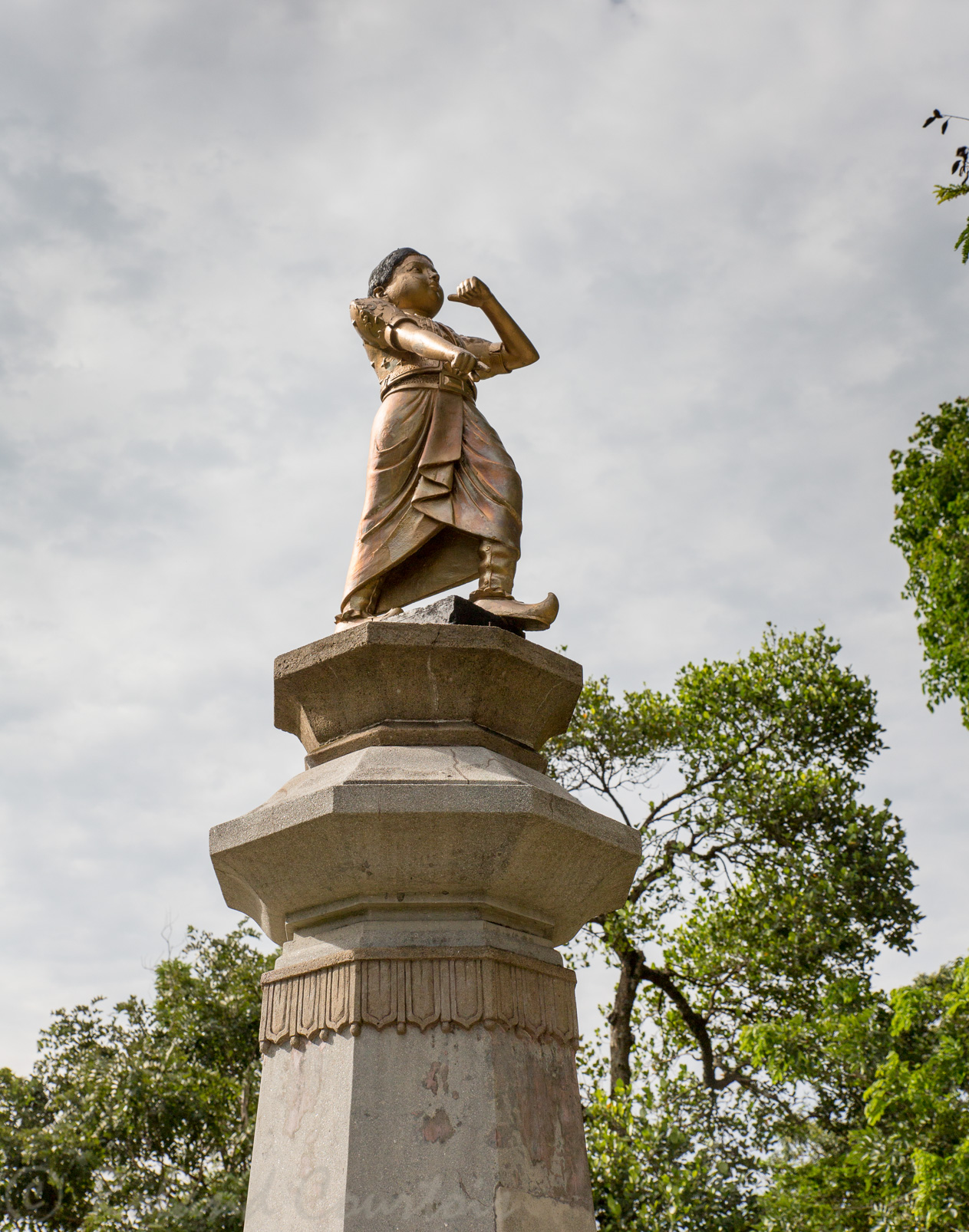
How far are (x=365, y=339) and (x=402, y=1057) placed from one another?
2.98m

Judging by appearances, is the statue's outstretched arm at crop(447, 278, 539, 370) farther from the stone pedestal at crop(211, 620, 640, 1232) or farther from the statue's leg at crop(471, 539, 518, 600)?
the stone pedestal at crop(211, 620, 640, 1232)

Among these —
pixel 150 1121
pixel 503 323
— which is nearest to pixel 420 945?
pixel 503 323

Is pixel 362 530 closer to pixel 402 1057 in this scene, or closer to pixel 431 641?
pixel 431 641

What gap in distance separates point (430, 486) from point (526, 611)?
2.30 feet

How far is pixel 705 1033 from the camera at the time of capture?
14992 millimetres

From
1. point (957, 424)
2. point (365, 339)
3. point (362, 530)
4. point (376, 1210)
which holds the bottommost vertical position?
point (376, 1210)

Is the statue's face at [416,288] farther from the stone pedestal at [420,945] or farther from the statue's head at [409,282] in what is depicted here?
the stone pedestal at [420,945]

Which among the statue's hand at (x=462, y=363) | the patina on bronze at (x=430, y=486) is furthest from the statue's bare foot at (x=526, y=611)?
the statue's hand at (x=462, y=363)

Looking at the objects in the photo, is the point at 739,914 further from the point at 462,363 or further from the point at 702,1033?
the point at 462,363

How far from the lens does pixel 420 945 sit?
3.20 m

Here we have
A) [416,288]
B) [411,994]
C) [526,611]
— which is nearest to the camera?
[411,994]

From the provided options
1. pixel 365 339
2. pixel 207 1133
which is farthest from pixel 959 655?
pixel 207 1133

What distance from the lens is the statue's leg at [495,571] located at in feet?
13.5

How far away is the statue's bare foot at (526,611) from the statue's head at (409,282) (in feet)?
4.95
